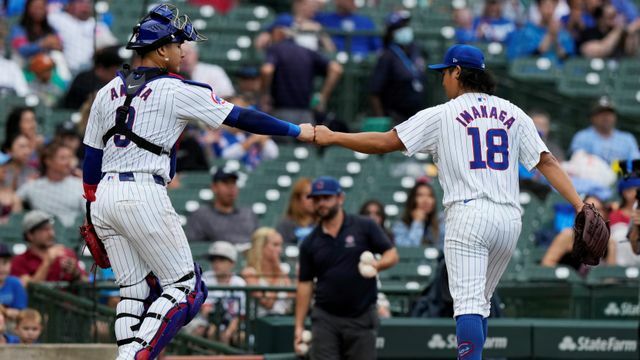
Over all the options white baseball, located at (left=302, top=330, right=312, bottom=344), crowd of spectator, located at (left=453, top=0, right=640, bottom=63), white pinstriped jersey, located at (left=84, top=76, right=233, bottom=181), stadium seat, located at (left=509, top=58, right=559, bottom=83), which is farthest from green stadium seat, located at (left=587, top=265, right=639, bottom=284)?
white pinstriped jersey, located at (left=84, top=76, right=233, bottom=181)

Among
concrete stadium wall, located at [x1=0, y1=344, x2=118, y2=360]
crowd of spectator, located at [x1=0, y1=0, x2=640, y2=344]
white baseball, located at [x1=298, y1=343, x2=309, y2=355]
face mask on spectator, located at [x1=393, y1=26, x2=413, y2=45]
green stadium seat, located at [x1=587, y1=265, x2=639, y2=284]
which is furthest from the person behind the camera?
face mask on spectator, located at [x1=393, y1=26, x2=413, y2=45]

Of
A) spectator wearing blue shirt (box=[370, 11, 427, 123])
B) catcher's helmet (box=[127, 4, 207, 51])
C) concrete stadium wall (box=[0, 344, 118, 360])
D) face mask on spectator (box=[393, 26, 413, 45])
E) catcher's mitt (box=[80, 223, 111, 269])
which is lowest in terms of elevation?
concrete stadium wall (box=[0, 344, 118, 360])

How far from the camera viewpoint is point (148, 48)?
7625 mm

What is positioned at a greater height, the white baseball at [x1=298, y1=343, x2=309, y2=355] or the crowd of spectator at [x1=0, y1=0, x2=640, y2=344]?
the crowd of spectator at [x1=0, y1=0, x2=640, y2=344]

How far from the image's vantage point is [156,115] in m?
7.47

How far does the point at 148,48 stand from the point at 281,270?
4751mm

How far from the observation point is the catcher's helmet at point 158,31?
759 centimetres

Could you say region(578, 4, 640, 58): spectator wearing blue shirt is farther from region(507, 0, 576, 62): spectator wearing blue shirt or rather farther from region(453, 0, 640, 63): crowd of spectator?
region(507, 0, 576, 62): spectator wearing blue shirt

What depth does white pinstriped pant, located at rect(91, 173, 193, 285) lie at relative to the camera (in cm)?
746

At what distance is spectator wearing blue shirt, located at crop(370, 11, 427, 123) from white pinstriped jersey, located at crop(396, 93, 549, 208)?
713cm

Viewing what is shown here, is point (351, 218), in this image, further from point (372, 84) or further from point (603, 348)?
point (372, 84)

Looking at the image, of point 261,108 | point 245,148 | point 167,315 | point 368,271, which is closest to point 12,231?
point 245,148

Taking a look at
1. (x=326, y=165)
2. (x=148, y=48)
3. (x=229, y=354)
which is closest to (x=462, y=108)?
(x=148, y=48)

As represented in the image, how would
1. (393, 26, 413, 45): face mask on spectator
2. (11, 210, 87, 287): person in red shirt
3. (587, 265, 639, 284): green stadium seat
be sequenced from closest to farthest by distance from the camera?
(11, 210, 87, 287): person in red shirt < (587, 265, 639, 284): green stadium seat < (393, 26, 413, 45): face mask on spectator
